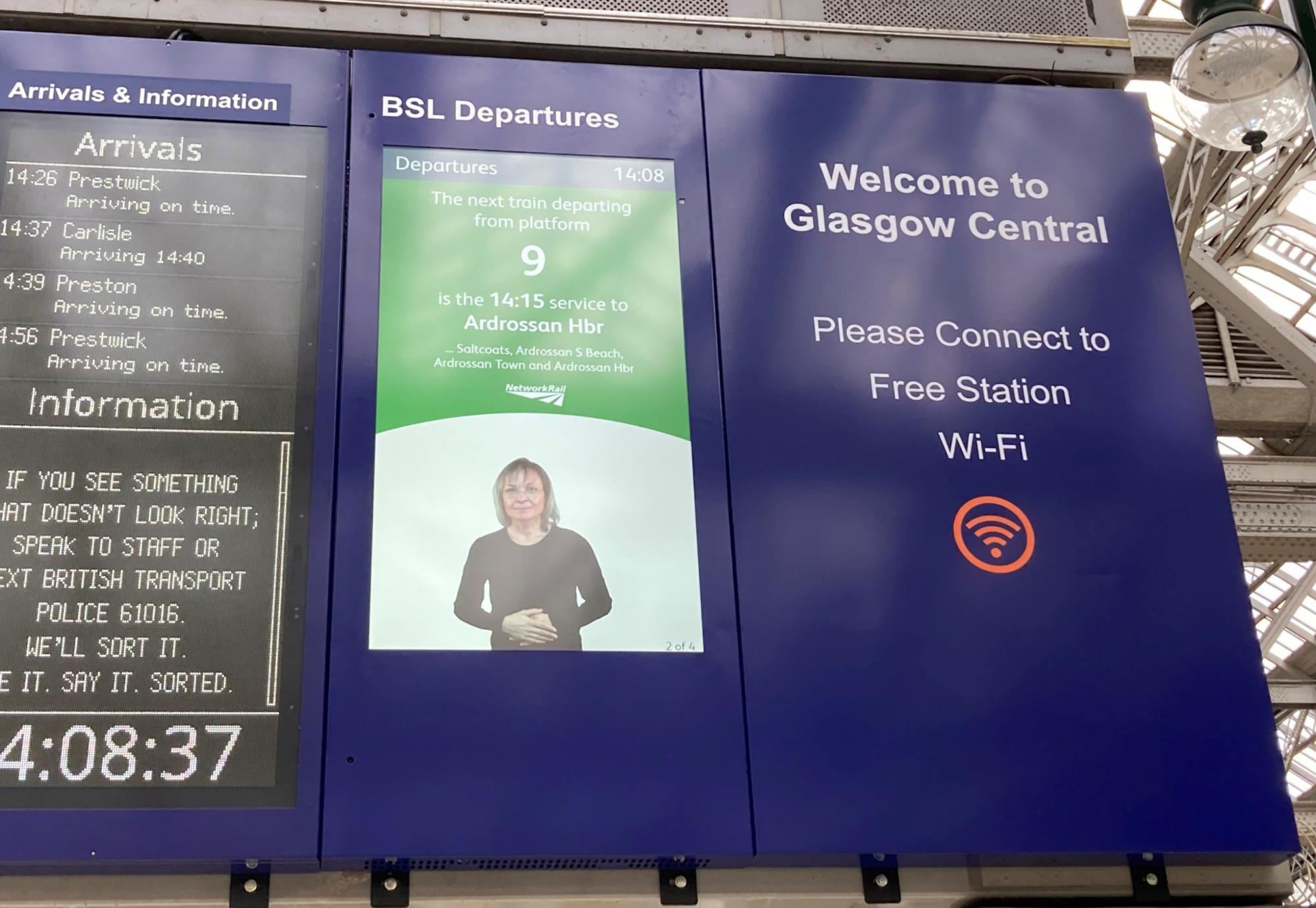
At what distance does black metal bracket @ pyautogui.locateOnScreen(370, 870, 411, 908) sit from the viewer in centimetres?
432

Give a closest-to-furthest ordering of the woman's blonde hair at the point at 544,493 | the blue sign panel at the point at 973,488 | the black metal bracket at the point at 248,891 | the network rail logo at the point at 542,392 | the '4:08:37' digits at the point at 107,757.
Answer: the '4:08:37' digits at the point at 107,757, the black metal bracket at the point at 248,891, the blue sign panel at the point at 973,488, the woman's blonde hair at the point at 544,493, the network rail logo at the point at 542,392

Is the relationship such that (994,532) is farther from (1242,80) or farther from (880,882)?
(1242,80)

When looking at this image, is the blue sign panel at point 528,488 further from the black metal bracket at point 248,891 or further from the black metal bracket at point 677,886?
the black metal bracket at point 248,891

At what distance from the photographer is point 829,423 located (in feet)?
16.7

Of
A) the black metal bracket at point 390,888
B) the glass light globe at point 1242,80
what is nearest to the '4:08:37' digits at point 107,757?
the black metal bracket at point 390,888

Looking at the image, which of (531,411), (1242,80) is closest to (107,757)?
(531,411)

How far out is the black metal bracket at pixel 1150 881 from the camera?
462 centimetres

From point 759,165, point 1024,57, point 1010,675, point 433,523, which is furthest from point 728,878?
point 1024,57

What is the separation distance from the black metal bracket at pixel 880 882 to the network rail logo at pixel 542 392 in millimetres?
1770

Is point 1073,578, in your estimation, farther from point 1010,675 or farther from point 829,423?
point 829,423

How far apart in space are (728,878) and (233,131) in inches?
122

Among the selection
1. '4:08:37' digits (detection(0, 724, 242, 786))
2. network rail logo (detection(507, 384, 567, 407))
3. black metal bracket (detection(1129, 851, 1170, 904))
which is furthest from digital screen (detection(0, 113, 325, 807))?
black metal bracket (detection(1129, 851, 1170, 904))

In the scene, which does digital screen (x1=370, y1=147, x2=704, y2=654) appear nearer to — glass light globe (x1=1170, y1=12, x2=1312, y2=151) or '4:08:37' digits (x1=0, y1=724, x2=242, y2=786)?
'4:08:37' digits (x1=0, y1=724, x2=242, y2=786)

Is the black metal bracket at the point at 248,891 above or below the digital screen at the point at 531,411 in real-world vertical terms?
below
